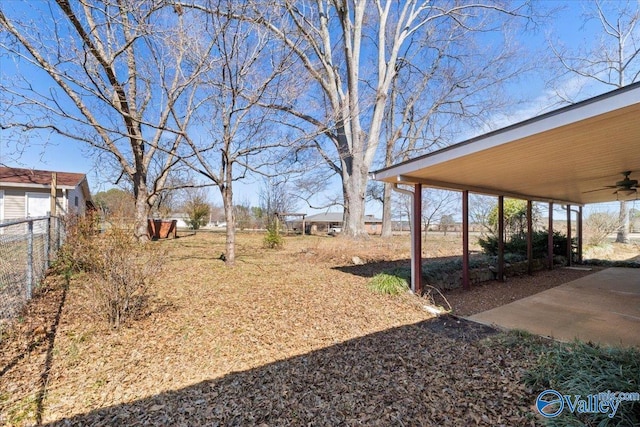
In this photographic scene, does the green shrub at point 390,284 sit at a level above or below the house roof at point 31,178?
below

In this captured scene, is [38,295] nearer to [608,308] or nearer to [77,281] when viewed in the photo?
[77,281]

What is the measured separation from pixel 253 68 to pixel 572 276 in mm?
9380

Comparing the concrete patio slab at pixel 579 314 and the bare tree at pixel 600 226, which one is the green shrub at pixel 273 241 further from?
the bare tree at pixel 600 226

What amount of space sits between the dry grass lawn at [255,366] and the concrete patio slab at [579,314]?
2.57 ft

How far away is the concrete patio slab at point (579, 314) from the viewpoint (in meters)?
3.44

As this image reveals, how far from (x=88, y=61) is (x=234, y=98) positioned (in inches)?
106

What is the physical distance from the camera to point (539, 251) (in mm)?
8906

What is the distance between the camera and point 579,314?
419 cm

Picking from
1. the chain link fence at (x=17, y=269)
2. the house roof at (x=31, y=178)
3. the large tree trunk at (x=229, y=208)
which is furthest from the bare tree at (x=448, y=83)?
the house roof at (x=31, y=178)

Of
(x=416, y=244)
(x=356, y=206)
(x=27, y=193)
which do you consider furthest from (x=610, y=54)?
(x=27, y=193)

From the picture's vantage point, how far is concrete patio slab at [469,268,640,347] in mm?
3438

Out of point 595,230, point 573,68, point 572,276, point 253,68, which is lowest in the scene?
point 572,276

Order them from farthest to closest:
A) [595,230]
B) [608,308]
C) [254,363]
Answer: [595,230] < [608,308] < [254,363]

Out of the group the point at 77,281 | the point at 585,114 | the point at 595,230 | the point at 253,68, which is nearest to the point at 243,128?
the point at 253,68
